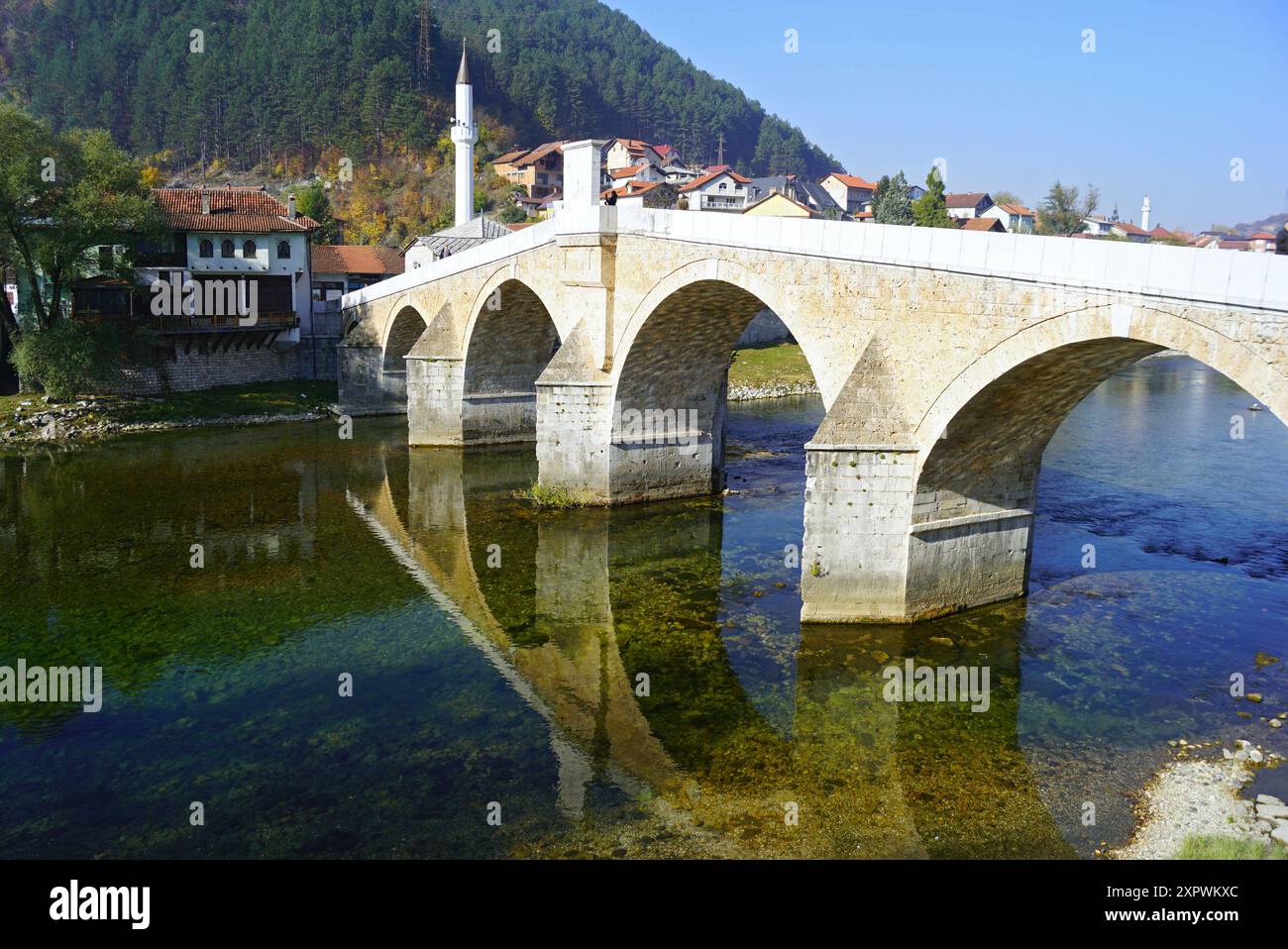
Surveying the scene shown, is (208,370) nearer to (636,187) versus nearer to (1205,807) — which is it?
(1205,807)

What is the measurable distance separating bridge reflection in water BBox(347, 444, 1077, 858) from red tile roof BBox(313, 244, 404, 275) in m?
24.8

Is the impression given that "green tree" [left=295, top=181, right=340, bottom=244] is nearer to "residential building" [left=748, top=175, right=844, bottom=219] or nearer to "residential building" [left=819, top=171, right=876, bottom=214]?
"residential building" [left=748, top=175, right=844, bottom=219]

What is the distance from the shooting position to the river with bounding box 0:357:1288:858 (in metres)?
8.77

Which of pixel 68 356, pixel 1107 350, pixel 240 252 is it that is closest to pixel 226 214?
pixel 240 252

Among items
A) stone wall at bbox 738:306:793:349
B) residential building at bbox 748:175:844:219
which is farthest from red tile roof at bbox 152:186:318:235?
residential building at bbox 748:175:844:219

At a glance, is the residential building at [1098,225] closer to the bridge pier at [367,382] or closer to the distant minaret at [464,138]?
the distant minaret at [464,138]

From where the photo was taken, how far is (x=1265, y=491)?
66.1ft

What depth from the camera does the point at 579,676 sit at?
39.8ft

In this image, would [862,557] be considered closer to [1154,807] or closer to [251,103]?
[1154,807]

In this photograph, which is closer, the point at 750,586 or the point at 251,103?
the point at 750,586

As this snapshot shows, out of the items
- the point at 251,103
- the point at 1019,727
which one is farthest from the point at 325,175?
the point at 1019,727

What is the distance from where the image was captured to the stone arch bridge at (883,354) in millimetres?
9719

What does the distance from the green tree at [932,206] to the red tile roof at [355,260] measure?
24030 millimetres
